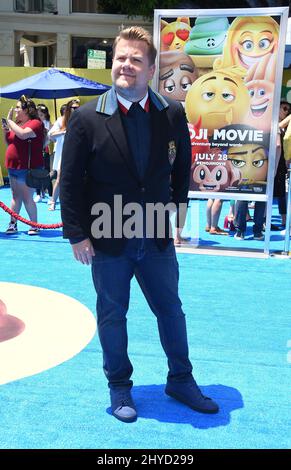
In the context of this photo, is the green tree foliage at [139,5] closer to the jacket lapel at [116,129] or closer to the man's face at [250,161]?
the man's face at [250,161]

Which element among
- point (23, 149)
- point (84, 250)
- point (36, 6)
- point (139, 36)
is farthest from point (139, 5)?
point (84, 250)

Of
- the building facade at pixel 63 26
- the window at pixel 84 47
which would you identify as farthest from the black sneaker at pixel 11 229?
the window at pixel 84 47

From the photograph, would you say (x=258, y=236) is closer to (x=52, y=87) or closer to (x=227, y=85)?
(x=227, y=85)

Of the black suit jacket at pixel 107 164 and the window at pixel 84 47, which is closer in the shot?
the black suit jacket at pixel 107 164

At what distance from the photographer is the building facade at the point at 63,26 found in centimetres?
2578

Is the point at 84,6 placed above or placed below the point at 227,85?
above

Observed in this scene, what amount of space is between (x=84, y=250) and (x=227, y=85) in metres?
4.81

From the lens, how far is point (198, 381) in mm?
3850

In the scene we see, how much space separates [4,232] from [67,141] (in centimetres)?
601

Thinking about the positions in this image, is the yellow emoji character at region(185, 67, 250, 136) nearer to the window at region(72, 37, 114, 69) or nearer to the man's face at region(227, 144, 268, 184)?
the man's face at region(227, 144, 268, 184)

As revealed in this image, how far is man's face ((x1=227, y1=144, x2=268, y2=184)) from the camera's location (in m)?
7.56

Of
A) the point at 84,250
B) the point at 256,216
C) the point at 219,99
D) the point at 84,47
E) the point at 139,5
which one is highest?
the point at 139,5

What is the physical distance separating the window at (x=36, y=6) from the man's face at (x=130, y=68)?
2505 centimetres

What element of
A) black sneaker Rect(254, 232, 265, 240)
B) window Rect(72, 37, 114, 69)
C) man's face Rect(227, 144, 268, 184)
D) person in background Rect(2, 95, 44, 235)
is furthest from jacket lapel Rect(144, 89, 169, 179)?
window Rect(72, 37, 114, 69)
